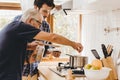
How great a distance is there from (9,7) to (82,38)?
3.61ft

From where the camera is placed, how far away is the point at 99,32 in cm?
242

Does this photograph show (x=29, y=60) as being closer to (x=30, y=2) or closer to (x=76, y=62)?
(x=76, y=62)

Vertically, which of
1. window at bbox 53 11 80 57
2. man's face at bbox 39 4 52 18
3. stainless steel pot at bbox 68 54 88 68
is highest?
man's face at bbox 39 4 52 18

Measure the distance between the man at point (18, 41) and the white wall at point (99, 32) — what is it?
0.66 metres

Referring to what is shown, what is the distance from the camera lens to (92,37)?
2.66 m

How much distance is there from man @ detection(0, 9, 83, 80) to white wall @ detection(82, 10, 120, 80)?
66cm

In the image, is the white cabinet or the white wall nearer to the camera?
the white cabinet

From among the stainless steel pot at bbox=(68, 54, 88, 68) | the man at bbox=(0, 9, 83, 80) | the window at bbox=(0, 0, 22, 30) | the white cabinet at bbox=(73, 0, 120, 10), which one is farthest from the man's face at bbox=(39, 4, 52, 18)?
the window at bbox=(0, 0, 22, 30)

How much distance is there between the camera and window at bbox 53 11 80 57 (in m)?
3.35

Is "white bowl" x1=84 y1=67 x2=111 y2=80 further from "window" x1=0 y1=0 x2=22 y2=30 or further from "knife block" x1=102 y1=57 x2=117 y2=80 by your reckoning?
"window" x1=0 y1=0 x2=22 y2=30

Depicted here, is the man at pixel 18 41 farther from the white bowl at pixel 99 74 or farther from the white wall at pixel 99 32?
the white wall at pixel 99 32

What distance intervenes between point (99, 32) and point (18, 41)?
46.9 inches

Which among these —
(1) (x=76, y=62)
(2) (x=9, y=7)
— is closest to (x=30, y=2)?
(2) (x=9, y=7)

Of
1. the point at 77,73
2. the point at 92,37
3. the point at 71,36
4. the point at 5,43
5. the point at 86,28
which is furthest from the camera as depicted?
the point at 71,36
